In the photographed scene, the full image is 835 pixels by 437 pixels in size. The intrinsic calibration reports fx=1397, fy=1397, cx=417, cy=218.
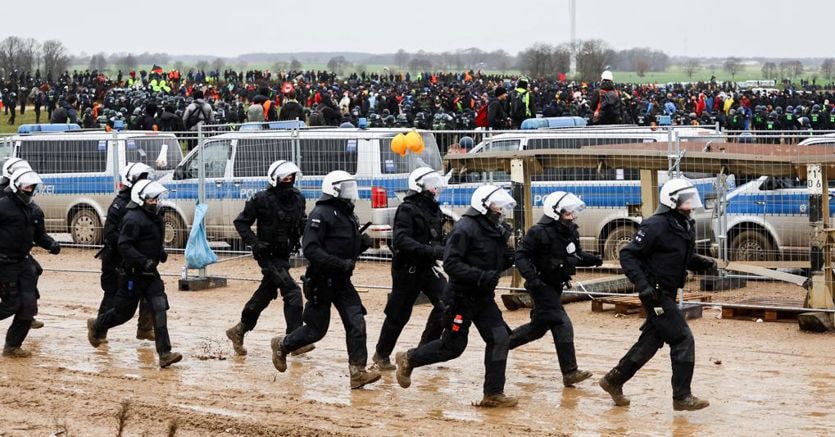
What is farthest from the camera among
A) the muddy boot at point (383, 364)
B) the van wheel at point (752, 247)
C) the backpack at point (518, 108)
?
the backpack at point (518, 108)

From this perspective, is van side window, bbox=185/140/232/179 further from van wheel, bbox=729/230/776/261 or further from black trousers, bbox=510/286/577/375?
black trousers, bbox=510/286/577/375

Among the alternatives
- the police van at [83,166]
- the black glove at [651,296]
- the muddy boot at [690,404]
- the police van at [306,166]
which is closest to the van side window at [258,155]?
the police van at [306,166]

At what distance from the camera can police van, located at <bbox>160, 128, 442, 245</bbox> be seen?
60.3 feet

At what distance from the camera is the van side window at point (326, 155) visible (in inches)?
Answer: 747

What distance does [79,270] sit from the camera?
65.4ft

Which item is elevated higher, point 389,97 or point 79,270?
point 389,97

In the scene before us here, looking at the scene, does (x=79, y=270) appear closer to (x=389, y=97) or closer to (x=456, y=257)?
(x=456, y=257)

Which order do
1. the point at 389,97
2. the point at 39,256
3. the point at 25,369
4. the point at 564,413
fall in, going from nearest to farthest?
1. the point at 564,413
2. the point at 25,369
3. the point at 39,256
4. the point at 389,97

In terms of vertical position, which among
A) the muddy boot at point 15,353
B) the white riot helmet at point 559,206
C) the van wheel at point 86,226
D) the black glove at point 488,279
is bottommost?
the muddy boot at point 15,353

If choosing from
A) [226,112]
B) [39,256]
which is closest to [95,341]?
[39,256]

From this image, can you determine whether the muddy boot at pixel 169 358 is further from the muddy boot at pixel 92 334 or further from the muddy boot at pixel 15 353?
the muddy boot at pixel 15 353

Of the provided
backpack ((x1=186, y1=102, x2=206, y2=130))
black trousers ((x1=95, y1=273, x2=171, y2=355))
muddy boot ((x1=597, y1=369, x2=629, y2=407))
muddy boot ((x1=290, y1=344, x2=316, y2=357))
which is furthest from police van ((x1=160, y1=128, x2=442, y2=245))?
muddy boot ((x1=597, y1=369, x2=629, y2=407))

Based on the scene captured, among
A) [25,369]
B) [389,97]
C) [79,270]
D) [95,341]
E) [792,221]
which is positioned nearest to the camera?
[25,369]

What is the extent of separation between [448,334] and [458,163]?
558 centimetres
